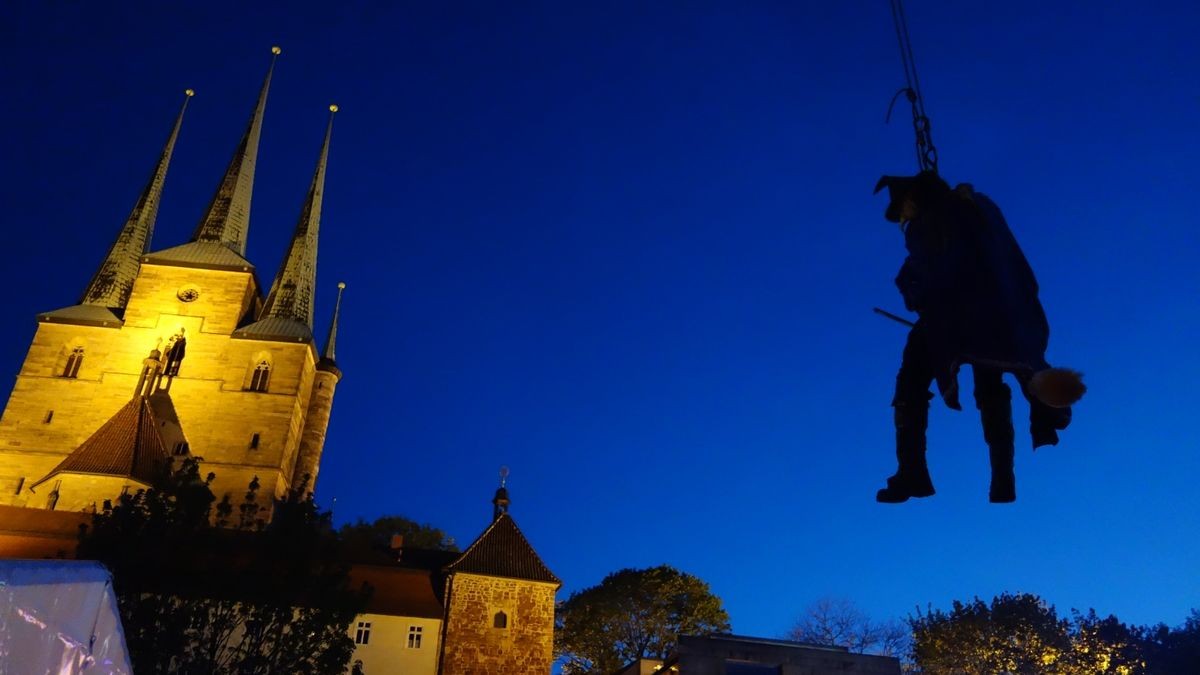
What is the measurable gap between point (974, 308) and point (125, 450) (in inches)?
1624

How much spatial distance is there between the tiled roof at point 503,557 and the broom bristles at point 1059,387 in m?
32.4

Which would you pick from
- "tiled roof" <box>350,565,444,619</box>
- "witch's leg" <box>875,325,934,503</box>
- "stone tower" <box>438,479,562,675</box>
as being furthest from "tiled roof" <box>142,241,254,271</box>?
"witch's leg" <box>875,325,934,503</box>

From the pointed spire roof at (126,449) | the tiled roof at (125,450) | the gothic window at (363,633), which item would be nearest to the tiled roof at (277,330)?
the pointed spire roof at (126,449)

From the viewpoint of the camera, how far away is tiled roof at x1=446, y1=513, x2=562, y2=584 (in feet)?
109

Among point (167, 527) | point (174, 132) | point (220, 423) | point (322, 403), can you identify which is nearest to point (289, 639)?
point (167, 527)

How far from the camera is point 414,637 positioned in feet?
101

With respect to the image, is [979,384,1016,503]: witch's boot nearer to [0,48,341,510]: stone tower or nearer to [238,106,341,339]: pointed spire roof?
[0,48,341,510]: stone tower

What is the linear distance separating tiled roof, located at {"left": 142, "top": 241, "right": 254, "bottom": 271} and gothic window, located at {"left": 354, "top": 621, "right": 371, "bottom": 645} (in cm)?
2549

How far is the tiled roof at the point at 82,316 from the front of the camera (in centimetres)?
4488

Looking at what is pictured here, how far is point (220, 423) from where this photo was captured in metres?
43.0

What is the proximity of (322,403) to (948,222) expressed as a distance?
51.5 m

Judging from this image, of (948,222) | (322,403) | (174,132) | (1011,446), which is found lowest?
(1011,446)

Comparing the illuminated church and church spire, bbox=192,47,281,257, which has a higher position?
church spire, bbox=192,47,281,257

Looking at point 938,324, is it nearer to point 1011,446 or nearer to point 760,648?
point 1011,446
